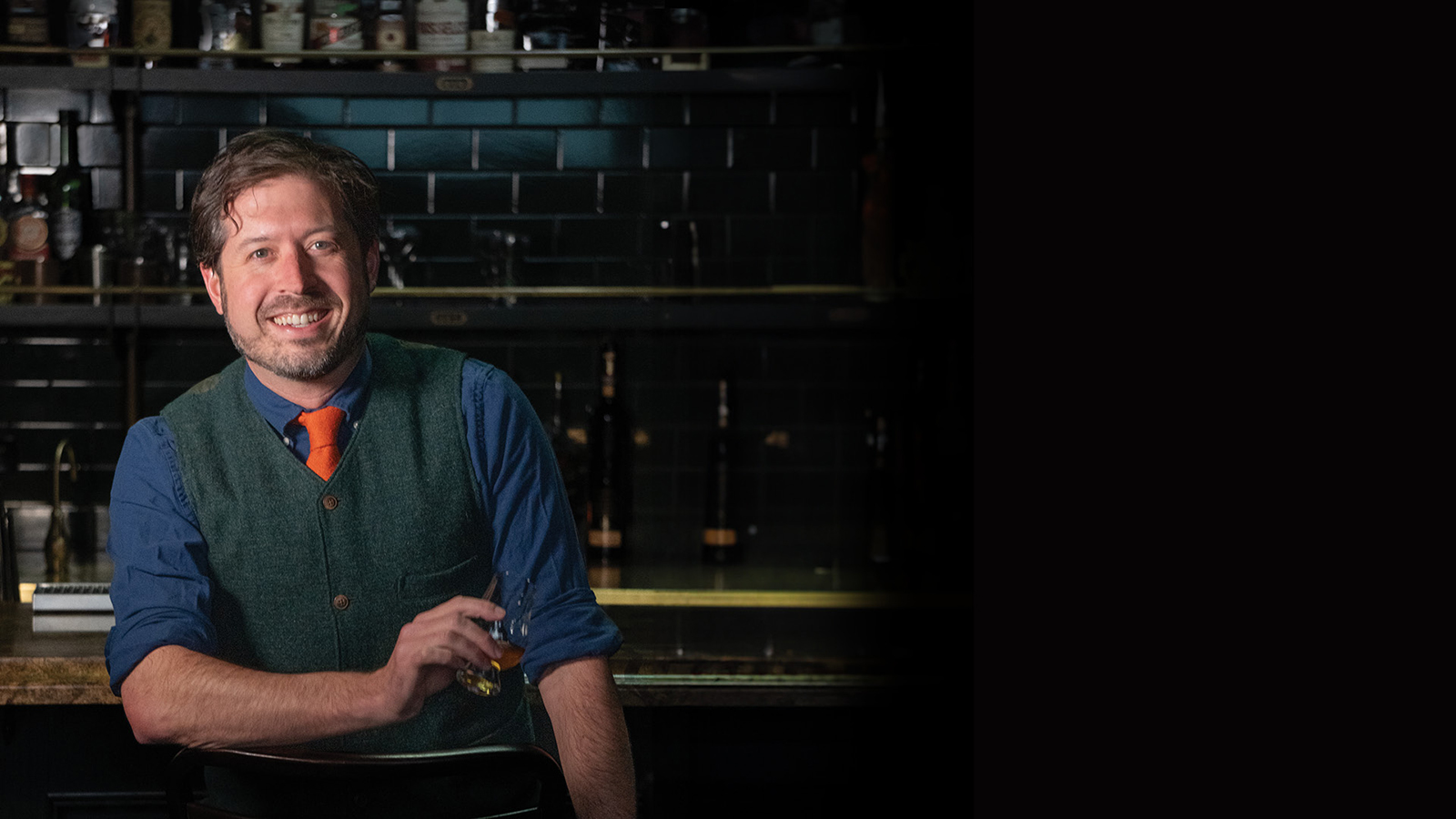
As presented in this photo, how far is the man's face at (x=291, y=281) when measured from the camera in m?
1.19

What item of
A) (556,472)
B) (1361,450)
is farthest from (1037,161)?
(556,472)

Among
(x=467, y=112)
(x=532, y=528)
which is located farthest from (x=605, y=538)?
(x=467, y=112)

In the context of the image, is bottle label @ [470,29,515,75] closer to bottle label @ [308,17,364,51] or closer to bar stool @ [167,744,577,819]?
bottle label @ [308,17,364,51]

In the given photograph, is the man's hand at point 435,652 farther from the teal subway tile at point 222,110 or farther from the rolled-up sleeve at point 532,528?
the teal subway tile at point 222,110

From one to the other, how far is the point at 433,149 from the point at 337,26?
0.66 feet

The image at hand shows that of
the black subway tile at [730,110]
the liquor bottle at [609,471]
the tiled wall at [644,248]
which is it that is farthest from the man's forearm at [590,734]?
the black subway tile at [730,110]

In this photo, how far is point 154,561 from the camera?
1207 mm

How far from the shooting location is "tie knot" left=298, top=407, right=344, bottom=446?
1.23 metres

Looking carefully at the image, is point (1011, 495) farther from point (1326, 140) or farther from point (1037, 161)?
point (1326, 140)

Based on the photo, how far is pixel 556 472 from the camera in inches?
51.8

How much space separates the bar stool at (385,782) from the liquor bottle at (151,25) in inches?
36.3

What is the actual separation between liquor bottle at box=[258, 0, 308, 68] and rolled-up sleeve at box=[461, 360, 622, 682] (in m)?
0.58

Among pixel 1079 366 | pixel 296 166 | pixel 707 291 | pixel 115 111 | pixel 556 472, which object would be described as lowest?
pixel 556 472

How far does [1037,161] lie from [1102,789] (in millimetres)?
810
